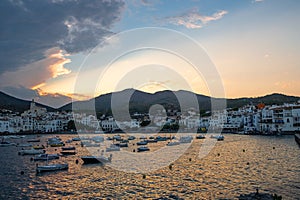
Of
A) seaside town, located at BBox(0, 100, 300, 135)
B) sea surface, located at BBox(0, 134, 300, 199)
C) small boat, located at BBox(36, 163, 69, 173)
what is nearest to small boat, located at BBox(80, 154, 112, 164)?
sea surface, located at BBox(0, 134, 300, 199)

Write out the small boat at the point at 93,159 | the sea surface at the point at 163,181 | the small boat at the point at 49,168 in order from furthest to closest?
the small boat at the point at 93,159, the small boat at the point at 49,168, the sea surface at the point at 163,181

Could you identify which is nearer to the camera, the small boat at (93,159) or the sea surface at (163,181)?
the sea surface at (163,181)

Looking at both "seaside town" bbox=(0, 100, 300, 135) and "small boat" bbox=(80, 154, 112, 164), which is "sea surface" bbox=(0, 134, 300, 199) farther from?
"seaside town" bbox=(0, 100, 300, 135)

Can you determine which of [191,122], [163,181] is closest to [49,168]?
[163,181]

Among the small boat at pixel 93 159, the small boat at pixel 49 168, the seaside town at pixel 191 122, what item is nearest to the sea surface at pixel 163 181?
the small boat at pixel 49 168

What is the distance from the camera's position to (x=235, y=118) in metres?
114

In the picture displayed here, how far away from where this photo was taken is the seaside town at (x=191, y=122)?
8275 centimetres

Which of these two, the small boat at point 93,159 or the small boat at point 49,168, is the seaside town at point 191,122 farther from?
the small boat at point 49,168

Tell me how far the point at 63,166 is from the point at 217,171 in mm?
15575

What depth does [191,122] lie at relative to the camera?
5241 inches

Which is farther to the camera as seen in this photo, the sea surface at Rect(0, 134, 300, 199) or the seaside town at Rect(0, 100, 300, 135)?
the seaside town at Rect(0, 100, 300, 135)

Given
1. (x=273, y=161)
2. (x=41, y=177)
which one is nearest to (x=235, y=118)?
(x=273, y=161)

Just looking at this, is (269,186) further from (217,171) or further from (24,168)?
(24,168)

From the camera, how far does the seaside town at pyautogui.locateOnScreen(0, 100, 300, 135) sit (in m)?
82.8
